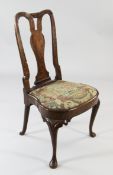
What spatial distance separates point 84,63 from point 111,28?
459 millimetres

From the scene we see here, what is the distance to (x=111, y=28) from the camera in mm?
4324

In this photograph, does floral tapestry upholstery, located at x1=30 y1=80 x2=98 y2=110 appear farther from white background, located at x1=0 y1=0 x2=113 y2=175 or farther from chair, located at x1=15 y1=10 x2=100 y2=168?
white background, located at x1=0 y1=0 x2=113 y2=175

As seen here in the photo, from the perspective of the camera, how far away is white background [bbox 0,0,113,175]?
2.99 m

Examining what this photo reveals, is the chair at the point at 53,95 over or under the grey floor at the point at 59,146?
over

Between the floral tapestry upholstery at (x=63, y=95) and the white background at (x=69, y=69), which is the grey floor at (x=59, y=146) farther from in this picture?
the floral tapestry upholstery at (x=63, y=95)

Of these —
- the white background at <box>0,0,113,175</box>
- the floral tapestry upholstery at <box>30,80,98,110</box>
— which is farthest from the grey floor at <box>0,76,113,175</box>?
the floral tapestry upholstery at <box>30,80,98,110</box>

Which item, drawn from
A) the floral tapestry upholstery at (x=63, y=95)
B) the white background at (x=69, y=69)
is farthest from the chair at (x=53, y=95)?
the white background at (x=69, y=69)

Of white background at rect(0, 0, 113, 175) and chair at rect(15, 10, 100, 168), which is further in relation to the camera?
white background at rect(0, 0, 113, 175)

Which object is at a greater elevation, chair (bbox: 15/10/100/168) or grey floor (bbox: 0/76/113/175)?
chair (bbox: 15/10/100/168)

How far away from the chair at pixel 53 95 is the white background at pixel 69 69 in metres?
0.15

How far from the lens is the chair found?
262 centimetres

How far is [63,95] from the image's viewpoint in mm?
→ 2730

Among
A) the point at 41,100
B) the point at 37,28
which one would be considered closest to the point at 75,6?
the point at 37,28

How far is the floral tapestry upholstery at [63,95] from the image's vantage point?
2631 millimetres
